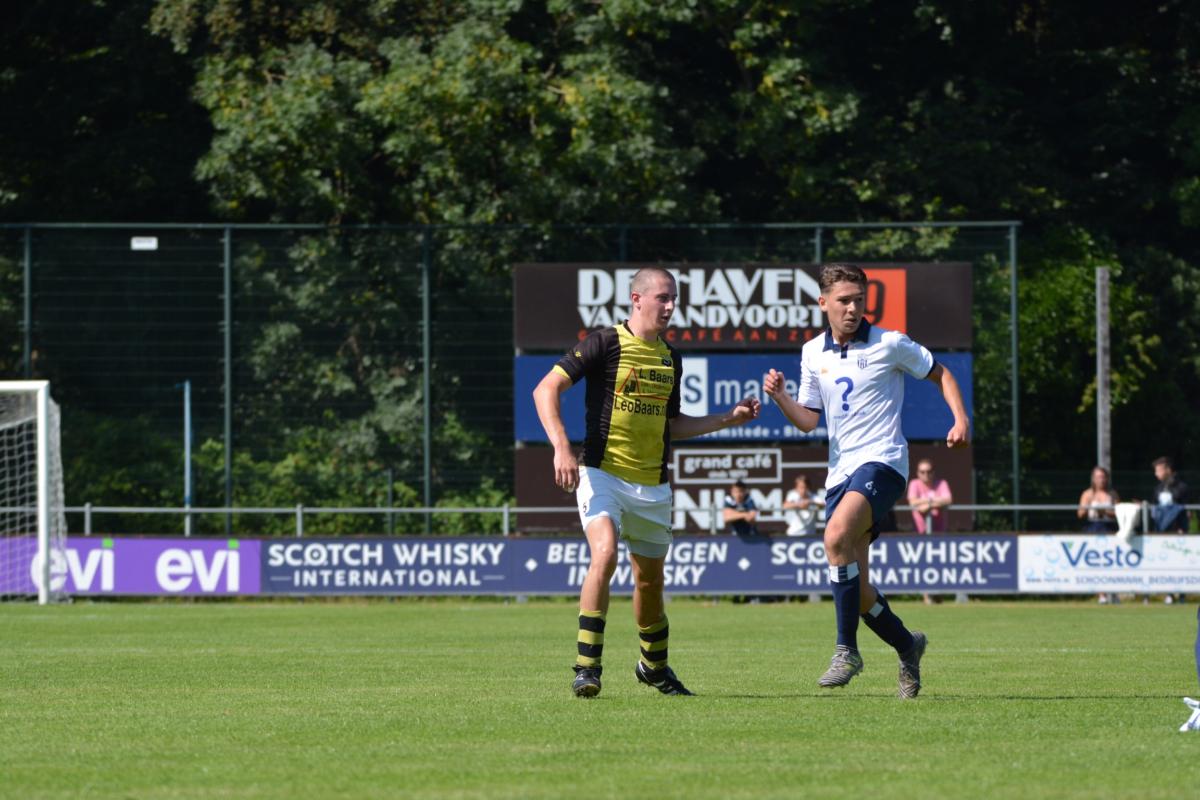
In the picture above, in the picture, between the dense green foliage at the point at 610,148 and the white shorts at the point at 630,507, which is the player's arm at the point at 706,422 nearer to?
the white shorts at the point at 630,507

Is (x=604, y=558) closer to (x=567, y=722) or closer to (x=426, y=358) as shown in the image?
(x=567, y=722)

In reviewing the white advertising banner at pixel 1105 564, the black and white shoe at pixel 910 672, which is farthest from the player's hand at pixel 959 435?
the white advertising banner at pixel 1105 564

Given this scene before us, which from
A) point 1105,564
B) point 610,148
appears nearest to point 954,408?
point 1105,564

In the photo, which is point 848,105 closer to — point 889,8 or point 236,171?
point 889,8

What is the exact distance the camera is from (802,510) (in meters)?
25.5

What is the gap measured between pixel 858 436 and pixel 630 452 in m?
1.12

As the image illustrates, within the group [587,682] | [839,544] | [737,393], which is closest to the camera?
[587,682]

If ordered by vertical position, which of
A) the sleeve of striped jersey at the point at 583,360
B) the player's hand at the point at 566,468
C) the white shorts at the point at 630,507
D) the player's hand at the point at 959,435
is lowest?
the white shorts at the point at 630,507

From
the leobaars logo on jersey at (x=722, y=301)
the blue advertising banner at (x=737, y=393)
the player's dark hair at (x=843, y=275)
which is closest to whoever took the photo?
the player's dark hair at (x=843, y=275)

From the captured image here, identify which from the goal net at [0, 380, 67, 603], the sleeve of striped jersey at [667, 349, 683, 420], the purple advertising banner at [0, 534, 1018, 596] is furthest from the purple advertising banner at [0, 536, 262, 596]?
the sleeve of striped jersey at [667, 349, 683, 420]

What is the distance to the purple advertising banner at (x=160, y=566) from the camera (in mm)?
25281

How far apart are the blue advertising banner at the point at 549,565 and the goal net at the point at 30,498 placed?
276 cm

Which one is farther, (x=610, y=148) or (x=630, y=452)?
(x=610, y=148)

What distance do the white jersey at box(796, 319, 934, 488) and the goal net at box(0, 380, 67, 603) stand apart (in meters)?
15.2
